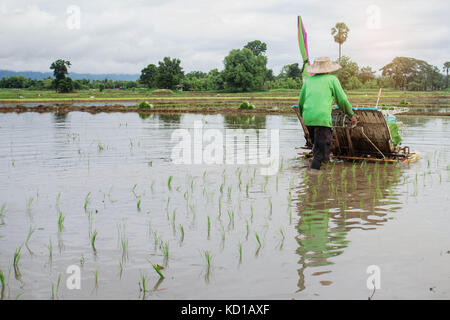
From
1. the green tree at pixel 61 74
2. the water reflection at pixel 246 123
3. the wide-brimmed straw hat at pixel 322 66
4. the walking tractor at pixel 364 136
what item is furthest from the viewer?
the green tree at pixel 61 74

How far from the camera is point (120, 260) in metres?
3.73

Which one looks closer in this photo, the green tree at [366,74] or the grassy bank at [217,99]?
the grassy bank at [217,99]

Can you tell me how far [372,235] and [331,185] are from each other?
229 cm

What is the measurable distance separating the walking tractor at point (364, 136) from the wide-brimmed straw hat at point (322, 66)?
0.53 m

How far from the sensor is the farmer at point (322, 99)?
23.5 feet

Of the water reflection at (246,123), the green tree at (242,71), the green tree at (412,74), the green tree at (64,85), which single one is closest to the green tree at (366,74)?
the green tree at (412,74)

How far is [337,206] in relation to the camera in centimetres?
547

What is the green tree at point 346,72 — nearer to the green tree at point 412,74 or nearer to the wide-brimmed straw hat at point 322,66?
the green tree at point 412,74

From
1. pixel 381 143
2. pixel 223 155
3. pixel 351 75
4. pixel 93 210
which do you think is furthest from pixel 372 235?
pixel 351 75

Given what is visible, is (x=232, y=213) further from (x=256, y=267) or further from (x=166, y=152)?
(x=166, y=152)

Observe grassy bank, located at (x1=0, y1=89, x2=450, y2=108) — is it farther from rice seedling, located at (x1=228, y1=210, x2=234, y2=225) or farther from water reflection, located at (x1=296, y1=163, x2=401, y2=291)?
rice seedling, located at (x1=228, y1=210, x2=234, y2=225)

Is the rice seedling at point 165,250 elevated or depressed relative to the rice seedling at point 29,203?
depressed

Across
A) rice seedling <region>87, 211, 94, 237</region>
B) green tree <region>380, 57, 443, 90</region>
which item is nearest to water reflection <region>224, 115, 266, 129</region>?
rice seedling <region>87, 211, 94, 237</region>

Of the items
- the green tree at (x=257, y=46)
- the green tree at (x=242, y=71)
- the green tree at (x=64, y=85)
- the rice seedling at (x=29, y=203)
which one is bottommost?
the rice seedling at (x=29, y=203)
